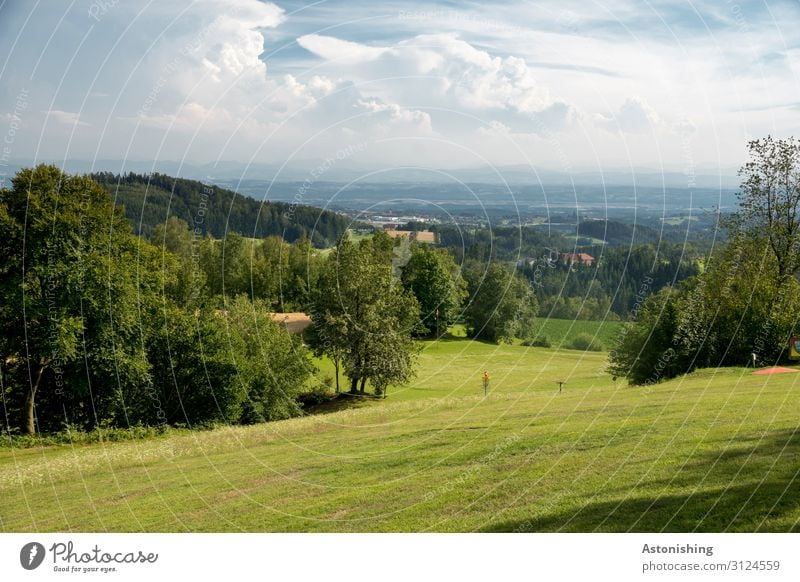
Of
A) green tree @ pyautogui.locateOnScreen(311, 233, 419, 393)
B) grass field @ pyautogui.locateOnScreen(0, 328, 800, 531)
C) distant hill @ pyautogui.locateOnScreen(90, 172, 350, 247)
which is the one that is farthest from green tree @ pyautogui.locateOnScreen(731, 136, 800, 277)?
distant hill @ pyautogui.locateOnScreen(90, 172, 350, 247)

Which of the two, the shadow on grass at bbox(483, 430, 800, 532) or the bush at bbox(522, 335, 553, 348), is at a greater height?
the shadow on grass at bbox(483, 430, 800, 532)

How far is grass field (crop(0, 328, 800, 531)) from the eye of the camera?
32.9ft

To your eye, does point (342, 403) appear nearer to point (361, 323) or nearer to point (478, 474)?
point (361, 323)

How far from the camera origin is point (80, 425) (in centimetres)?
2859

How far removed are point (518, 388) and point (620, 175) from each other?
68.0 feet

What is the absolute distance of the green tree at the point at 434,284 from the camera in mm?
62531

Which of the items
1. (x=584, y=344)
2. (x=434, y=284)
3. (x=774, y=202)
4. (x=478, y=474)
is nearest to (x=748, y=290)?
(x=774, y=202)

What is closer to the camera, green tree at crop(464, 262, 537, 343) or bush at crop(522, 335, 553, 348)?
green tree at crop(464, 262, 537, 343)

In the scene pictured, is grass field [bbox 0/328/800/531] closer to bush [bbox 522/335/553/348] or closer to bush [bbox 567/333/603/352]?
bush [bbox 567/333/603/352]

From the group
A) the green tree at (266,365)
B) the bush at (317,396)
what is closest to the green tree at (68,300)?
the green tree at (266,365)
